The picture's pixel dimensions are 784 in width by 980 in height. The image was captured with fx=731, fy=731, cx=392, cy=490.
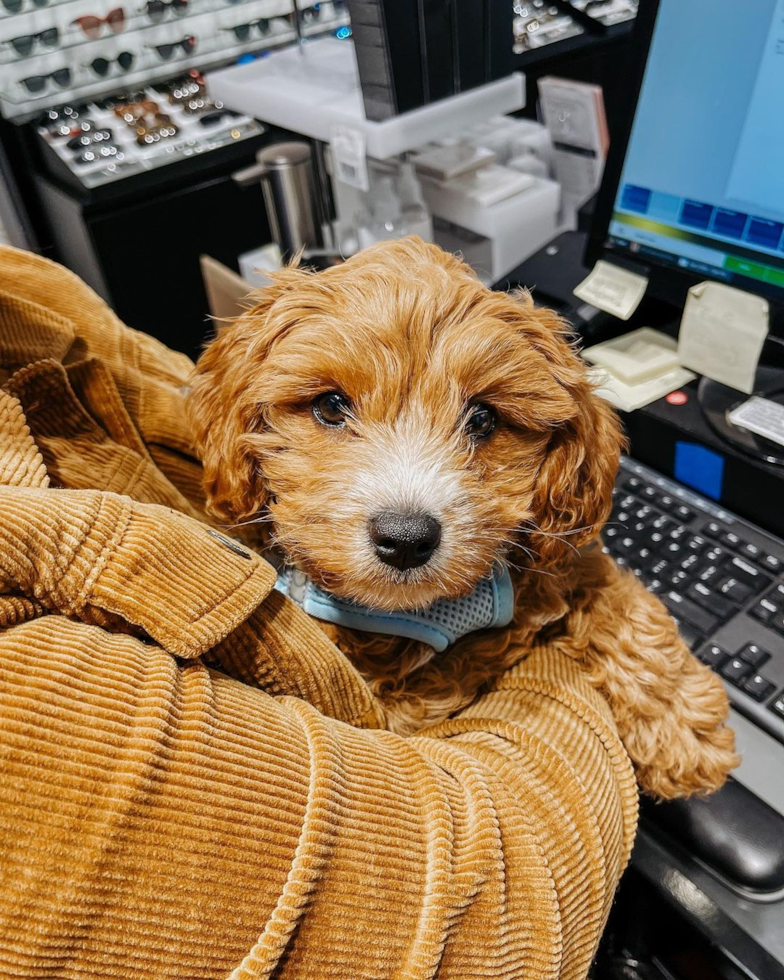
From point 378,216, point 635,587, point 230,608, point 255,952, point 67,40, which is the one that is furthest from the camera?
point 67,40

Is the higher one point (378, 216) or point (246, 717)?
point (246, 717)

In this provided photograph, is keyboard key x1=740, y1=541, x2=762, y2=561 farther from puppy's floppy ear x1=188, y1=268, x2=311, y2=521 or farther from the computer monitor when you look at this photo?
puppy's floppy ear x1=188, y1=268, x2=311, y2=521

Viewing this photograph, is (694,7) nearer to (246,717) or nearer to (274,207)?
(274,207)

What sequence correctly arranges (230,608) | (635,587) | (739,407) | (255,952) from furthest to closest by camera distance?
(739,407)
(635,587)
(230,608)
(255,952)

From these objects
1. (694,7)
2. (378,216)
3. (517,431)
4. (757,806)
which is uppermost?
(694,7)

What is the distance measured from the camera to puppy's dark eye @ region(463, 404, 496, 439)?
84 cm

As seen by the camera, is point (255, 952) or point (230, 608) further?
point (230, 608)

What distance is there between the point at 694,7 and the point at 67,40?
2.23 metres

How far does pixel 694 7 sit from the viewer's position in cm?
106

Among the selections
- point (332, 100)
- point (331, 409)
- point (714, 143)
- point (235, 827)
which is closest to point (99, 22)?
point (332, 100)

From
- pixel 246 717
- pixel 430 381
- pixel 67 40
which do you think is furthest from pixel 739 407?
pixel 67 40

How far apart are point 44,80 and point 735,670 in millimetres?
2717

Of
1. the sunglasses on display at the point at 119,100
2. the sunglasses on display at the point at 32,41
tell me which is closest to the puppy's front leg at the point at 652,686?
the sunglasses on display at the point at 119,100

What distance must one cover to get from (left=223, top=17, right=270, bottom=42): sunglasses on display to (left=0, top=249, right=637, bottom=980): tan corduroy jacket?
245cm
